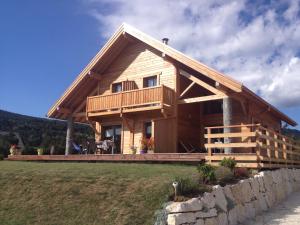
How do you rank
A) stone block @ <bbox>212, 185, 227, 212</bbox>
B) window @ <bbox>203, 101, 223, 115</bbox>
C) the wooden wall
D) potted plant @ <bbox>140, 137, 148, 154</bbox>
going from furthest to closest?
window @ <bbox>203, 101, 223, 115</bbox>, the wooden wall, potted plant @ <bbox>140, 137, 148, 154</bbox>, stone block @ <bbox>212, 185, 227, 212</bbox>

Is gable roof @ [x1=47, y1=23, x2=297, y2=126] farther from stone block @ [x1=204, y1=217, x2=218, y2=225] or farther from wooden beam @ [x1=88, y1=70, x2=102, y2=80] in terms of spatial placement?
stone block @ [x1=204, y1=217, x2=218, y2=225]

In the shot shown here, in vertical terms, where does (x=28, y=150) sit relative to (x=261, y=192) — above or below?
above

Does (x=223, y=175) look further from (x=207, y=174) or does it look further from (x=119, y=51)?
(x=119, y=51)

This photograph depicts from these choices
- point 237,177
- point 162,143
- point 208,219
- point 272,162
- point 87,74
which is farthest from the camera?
point 87,74

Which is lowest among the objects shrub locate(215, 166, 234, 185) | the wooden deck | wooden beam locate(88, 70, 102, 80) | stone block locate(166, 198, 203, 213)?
stone block locate(166, 198, 203, 213)

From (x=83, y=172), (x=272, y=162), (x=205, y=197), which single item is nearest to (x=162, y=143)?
(x=272, y=162)

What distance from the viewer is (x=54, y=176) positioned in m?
12.3

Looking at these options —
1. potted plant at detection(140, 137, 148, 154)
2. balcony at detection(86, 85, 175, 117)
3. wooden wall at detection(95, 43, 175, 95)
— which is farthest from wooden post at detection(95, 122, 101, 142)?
potted plant at detection(140, 137, 148, 154)

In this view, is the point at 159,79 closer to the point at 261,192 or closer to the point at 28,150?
the point at 261,192

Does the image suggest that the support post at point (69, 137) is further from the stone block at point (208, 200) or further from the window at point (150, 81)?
the stone block at point (208, 200)

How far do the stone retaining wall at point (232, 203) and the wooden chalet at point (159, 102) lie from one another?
3.32 metres

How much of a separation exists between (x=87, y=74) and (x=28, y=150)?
7.66 meters

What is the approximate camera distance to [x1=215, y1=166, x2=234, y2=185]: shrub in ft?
36.0

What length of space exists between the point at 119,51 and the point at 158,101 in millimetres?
5445
